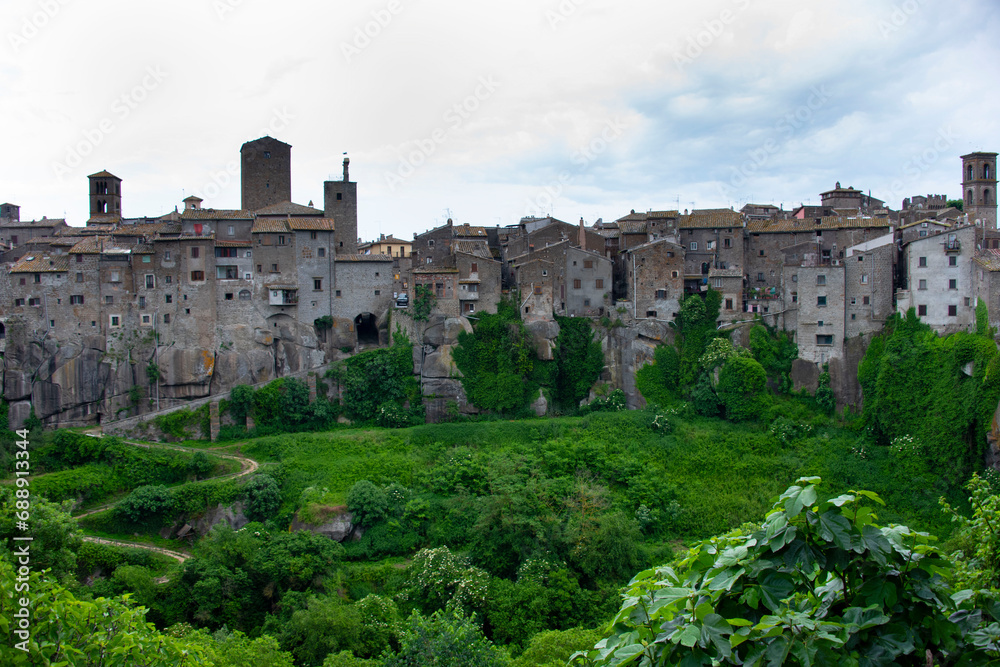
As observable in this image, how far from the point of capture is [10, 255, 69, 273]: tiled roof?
155ft

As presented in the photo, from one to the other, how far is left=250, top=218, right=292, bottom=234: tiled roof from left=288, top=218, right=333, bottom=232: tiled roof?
440mm

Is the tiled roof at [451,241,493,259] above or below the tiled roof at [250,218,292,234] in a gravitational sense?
below

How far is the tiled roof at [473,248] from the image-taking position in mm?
51287

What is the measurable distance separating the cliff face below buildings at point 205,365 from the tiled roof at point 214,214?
684cm

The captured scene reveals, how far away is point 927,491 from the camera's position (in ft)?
118

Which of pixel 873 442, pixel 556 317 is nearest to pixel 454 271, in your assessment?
pixel 556 317

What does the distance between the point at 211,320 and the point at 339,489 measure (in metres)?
16.2

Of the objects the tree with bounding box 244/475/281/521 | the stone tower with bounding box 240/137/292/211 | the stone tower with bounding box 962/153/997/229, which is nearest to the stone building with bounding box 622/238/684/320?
the stone tower with bounding box 962/153/997/229

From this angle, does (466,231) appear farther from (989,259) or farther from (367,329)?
(989,259)

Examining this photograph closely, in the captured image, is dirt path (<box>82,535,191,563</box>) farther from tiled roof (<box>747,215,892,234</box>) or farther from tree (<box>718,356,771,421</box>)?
tiled roof (<box>747,215,892,234</box>)

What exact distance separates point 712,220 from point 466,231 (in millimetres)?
17149

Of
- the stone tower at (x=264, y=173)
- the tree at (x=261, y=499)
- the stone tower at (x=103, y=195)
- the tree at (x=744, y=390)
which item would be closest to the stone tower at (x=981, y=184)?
the tree at (x=744, y=390)

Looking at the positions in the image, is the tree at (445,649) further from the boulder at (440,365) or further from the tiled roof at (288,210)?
the tiled roof at (288,210)

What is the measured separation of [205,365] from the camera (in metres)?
46.9
